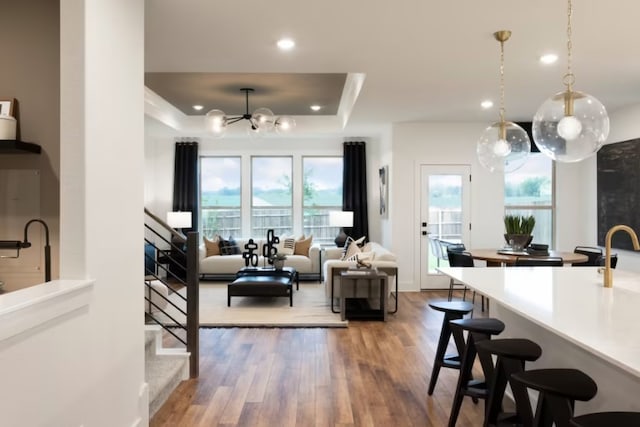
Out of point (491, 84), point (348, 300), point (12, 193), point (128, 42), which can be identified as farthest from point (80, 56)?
point (348, 300)

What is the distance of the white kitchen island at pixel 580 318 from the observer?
152 centimetres

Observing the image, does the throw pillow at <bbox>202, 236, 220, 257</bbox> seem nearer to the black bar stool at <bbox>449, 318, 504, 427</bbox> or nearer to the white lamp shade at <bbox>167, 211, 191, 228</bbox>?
the white lamp shade at <bbox>167, 211, 191, 228</bbox>

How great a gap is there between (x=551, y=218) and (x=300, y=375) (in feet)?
17.5

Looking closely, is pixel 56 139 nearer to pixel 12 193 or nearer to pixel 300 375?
pixel 12 193

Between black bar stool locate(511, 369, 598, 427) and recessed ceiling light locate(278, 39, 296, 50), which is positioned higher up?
recessed ceiling light locate(278, 39, 296, 50)

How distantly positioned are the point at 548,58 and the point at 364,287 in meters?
3.02

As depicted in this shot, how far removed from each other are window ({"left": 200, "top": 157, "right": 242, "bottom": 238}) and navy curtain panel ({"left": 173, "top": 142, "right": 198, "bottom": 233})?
9.6 inches

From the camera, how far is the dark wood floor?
9.12 feet

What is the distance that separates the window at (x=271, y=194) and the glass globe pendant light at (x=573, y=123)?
6459 mm

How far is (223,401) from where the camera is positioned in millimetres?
3012

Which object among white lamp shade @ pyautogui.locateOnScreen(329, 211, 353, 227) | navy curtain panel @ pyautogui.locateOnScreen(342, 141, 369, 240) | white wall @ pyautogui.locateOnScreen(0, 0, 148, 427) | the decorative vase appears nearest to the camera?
white wall @ pyautogui.locateOnScreen(0, 0, 148, 427)

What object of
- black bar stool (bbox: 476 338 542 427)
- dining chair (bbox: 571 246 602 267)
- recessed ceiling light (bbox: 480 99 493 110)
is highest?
recessed ceiling light (bbox: 480 99 493 110)

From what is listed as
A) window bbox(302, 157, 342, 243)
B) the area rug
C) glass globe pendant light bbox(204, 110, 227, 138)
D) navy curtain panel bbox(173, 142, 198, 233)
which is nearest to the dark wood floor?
the area rug

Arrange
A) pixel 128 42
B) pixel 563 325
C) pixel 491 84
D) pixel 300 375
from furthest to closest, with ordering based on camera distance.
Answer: pixel 491 84
pixel 300 375
pixel 128 42
pixel 563 325
